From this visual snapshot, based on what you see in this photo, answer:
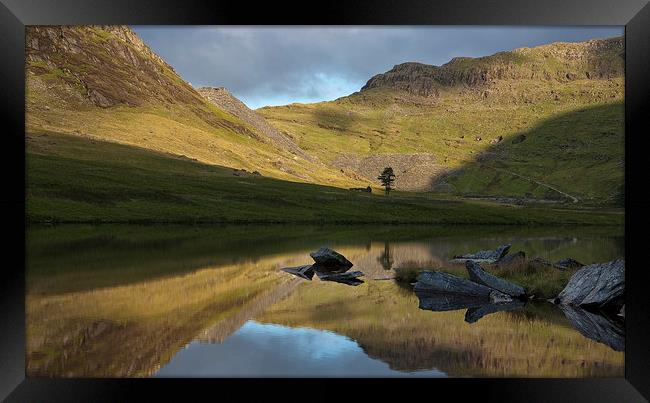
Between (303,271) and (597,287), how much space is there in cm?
1661

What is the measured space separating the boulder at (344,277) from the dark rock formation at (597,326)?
11.8 m

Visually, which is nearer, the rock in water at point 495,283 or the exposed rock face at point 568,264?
the rock in water at point 495,283

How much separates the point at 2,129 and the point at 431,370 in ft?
39.9

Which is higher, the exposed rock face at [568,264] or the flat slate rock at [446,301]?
the exposed rock face at [568,264]

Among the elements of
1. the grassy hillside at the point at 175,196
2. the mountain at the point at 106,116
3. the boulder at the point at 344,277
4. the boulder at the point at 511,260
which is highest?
the mountain at the point at 106,116

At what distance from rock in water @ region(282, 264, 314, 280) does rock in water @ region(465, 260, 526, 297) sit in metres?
9.86

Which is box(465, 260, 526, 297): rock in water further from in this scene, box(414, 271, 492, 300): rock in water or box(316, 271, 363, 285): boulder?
box(316, 271, 363, 285): boulder

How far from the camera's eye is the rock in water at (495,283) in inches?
974

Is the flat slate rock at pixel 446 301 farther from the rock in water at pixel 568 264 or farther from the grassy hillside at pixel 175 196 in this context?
the grassy hillside at pixel 175 196

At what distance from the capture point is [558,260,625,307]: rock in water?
70.8ft

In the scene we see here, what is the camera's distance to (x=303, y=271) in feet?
108

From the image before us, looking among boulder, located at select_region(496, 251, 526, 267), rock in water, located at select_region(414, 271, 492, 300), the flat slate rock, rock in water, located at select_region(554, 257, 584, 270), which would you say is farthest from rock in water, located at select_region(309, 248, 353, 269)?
rock in water, located at select_region(554, 257, 584, 270)
